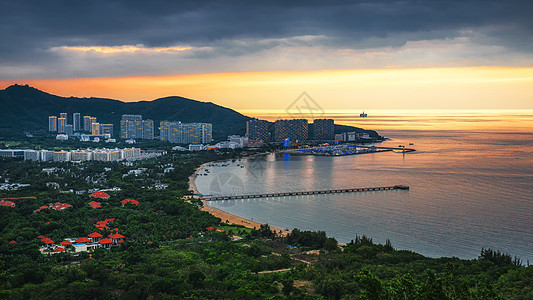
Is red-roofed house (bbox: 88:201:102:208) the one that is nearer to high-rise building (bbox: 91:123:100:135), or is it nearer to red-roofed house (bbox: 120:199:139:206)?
red-roofed house (bbox: 120:199:139:206)

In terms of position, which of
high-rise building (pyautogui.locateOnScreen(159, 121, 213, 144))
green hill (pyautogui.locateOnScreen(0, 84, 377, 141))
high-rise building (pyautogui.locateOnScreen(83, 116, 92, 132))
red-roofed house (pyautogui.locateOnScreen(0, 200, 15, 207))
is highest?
green hill (pyautogui.locateOnScreen(0, 84, 377, 141))

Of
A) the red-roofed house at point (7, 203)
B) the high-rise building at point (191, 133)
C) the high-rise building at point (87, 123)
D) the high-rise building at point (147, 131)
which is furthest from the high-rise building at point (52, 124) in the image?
the red-roofed house at point (7, 203)

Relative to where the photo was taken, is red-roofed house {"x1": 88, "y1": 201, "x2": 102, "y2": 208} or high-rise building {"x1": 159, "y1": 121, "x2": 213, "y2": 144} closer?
red-roofed house {"x1": 88, "y1": 201, "x2": 102, "y2": 208}

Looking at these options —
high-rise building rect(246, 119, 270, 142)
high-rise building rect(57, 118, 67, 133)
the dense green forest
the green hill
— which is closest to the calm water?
the dense green forest

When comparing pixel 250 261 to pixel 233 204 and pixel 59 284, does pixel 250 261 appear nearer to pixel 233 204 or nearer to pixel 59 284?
pixel 59 284

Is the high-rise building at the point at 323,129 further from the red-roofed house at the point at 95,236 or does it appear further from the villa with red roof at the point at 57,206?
the red-roofed house at the point at 95,236

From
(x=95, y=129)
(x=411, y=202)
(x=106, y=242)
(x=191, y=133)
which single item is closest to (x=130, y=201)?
(x=106, y=242)
